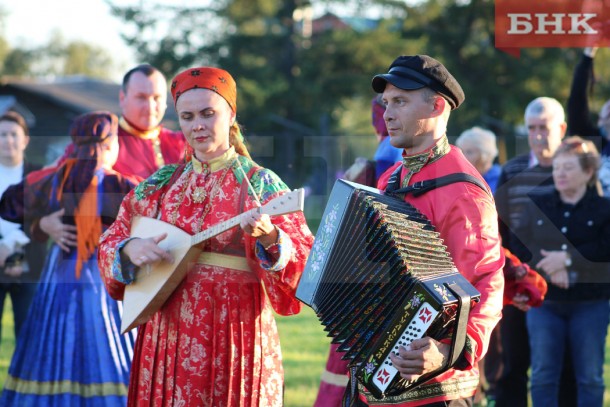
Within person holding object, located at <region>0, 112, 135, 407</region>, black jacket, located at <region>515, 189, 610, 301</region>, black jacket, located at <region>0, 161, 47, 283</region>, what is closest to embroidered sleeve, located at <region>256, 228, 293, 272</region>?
person holding object, located at <region>0, 112, 135, 407</region>

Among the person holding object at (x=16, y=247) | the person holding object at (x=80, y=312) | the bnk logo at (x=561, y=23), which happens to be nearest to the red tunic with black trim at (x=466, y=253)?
the person holding object at (x=80, y=312)

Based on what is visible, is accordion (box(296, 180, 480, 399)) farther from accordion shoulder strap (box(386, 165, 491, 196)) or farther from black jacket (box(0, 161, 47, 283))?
black jacket (box(0, 161, 47, 283))

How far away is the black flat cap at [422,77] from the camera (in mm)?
3404

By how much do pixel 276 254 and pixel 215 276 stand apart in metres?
0.34

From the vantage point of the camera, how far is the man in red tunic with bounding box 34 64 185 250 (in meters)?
5.74

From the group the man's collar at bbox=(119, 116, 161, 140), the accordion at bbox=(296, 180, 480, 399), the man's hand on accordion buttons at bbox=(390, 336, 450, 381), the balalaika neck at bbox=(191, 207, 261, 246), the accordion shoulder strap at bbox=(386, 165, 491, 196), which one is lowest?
the man's hand on accordion buttons at bbox=(390, 336, 450, 381)

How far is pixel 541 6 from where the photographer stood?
9.07 m

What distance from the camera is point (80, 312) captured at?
17.6ft

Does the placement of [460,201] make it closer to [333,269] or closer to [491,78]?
[333,269]

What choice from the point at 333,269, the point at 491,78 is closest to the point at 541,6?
the point at 333,269

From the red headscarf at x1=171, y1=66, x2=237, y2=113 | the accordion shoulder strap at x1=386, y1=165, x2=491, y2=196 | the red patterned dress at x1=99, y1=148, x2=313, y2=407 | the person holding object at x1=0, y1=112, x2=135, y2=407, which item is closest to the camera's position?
the accordion shoulder strap at x1=386, y1=165, x2=491, y2=196

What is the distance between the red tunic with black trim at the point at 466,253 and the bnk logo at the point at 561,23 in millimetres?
3181

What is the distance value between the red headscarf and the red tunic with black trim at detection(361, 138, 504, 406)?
1079mm

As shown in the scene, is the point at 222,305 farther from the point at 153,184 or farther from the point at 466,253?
the point at 466,253
